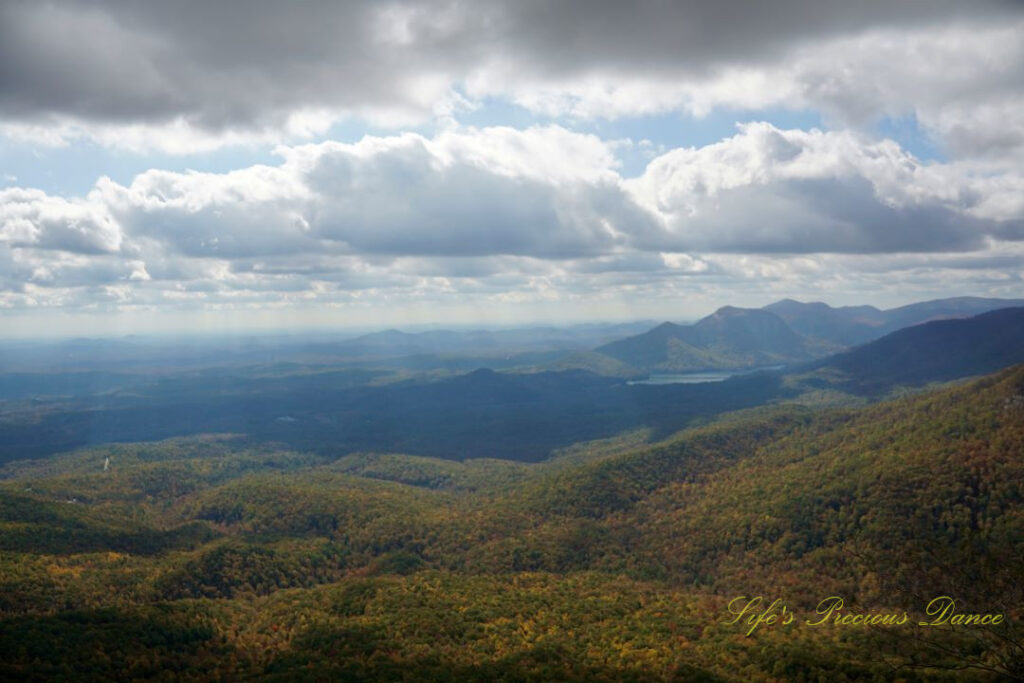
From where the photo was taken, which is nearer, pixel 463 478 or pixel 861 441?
pixel 861 441

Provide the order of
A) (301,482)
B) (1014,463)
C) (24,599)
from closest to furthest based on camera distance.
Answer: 1. (24,599)
2. (1014,463)
3. (301,482)

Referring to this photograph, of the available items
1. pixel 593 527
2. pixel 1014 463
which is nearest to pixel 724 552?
pixel 593 527

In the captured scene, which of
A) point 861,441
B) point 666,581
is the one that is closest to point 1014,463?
point 861,441

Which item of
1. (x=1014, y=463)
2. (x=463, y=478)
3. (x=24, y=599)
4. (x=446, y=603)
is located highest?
(x=1014, y=463)

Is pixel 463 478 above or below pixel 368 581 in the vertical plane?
below

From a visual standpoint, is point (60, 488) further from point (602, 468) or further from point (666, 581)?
point (666, 581)

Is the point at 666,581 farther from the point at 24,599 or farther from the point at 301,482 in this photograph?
the point at 301,482

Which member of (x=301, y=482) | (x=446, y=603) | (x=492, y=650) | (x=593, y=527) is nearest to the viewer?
(x=492, y=650)
